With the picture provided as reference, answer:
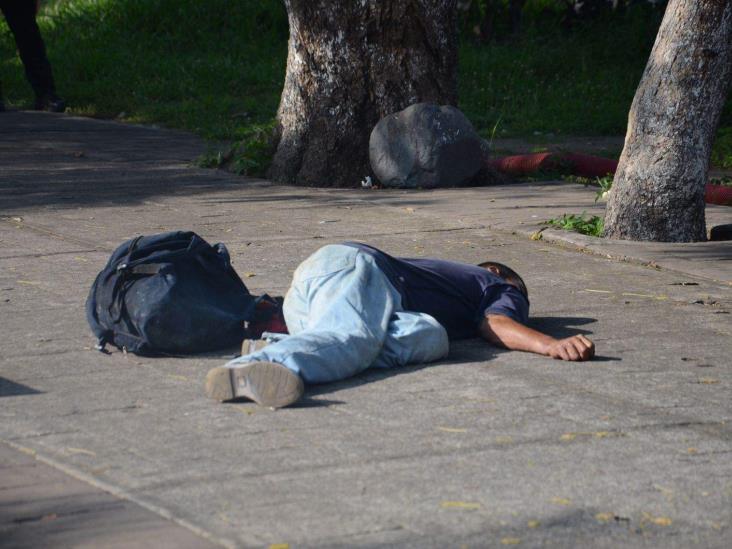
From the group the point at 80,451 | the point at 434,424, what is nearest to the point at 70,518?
the point at 80,451

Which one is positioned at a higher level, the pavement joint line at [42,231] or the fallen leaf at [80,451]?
the pavement joint line at [42,231]

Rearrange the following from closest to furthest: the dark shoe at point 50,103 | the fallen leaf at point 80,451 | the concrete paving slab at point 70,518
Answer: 1. the concrete paving slab at point 70,518
2. the fallen leaf at point 80,451
3. the dark shoe at point 50,103

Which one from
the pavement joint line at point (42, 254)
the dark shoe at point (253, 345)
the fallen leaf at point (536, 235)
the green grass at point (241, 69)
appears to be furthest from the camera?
the green grass at point (241, 69)

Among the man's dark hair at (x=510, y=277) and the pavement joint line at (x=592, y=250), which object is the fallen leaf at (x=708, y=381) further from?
the pavement joint line at (x=592, y=250)

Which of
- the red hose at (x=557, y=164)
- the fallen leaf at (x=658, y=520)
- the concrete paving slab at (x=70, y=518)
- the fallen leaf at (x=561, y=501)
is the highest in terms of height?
the red hose at (x=557, y=164)

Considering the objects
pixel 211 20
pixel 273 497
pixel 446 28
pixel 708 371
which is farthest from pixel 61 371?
pixel 211 20

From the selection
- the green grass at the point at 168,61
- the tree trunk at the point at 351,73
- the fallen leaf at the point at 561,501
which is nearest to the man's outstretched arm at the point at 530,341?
the fallen leaf at the point at 561,501

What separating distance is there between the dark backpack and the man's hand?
4.31ft

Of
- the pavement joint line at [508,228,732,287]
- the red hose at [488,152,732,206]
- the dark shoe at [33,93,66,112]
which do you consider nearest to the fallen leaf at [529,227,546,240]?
the pavement joint line at [508,228,732,287]

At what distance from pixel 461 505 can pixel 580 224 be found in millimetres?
5026

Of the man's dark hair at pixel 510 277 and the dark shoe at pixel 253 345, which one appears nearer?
the dark shoe at pixel 253 345

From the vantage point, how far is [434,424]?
454 centimetres

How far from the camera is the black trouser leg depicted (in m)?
14.9

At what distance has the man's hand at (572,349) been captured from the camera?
5328mm
